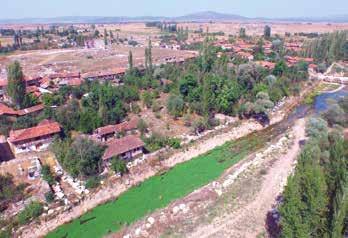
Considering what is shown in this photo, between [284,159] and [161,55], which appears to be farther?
[161,55]

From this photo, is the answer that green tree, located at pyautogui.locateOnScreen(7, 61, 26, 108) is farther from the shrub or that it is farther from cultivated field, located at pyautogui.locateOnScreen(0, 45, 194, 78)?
cultivated field, located at pyautogui.locateOnScreen(0, 45, 194, 78)

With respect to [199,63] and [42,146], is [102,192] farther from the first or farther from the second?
[199,63]

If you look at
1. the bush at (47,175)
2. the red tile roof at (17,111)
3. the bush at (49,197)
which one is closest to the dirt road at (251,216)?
the bush at (49,197)

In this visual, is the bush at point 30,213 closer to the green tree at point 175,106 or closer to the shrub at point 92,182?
the shrub at point 92,182

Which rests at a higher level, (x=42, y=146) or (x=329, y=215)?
(x=329, y=215)

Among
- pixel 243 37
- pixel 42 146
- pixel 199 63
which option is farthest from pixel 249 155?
pixel 243 37

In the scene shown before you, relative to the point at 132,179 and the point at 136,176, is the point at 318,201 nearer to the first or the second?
the point at 132,179

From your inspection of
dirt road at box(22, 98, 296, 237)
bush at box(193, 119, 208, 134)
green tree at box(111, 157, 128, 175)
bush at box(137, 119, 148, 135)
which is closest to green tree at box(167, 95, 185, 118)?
bush at box(193, 119, 208, 134)
